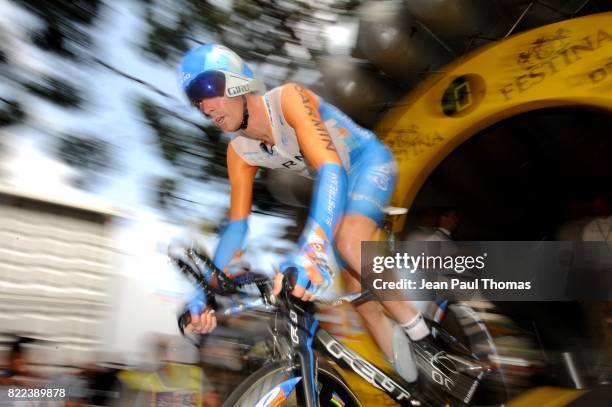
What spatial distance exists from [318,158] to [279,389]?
81 cm

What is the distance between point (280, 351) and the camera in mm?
1856

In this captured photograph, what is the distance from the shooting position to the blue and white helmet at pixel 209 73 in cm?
205

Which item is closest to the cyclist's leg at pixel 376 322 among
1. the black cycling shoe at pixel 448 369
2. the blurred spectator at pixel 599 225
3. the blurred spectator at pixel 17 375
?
the black cycling shoe at pixel 448 369

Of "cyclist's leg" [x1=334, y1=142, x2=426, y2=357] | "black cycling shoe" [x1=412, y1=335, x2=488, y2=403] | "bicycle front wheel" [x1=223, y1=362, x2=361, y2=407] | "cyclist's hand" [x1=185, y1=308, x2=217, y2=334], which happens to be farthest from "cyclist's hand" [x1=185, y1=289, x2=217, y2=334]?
"black cycling shoe" [x1=412, y1=335, x2=488, y2=403]

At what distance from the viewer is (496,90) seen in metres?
3.21

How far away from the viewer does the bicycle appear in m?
1.68

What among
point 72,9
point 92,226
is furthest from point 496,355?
point 92,226

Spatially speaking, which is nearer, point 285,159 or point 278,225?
point 285,159

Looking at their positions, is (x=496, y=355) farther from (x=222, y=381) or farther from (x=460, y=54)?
(x=460, y=54)

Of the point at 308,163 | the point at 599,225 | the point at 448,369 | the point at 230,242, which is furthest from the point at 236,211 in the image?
the point at 599,225

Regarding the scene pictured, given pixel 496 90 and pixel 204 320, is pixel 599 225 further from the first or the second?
pixel 204 320

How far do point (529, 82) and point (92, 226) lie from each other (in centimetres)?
798

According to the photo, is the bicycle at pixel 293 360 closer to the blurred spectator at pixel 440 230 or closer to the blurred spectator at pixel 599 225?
the blurred spectator at pixel 440 230

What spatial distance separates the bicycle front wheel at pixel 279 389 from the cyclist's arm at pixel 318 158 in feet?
1.51
